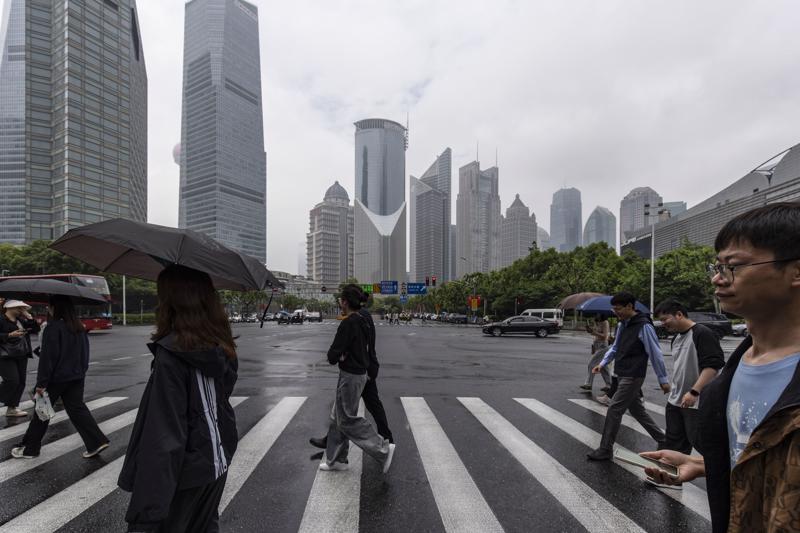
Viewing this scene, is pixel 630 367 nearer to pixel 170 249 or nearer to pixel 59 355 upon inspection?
pixel 170 249

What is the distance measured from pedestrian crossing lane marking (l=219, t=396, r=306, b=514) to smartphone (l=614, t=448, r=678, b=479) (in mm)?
3294

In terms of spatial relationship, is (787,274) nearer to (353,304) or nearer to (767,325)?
(767,325)

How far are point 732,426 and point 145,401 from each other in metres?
2.45

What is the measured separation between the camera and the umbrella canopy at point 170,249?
7.43 ft

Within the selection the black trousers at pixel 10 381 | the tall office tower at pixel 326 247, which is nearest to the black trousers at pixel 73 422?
the black trousers at pixel 10 381

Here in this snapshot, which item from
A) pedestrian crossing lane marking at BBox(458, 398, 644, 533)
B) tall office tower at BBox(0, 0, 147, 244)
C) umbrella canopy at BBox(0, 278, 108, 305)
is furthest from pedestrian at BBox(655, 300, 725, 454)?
tall office tower at BBox(0, 0, 147, 244)

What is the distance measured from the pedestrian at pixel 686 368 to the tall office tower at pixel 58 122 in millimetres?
103482

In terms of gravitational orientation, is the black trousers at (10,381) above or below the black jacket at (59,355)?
below

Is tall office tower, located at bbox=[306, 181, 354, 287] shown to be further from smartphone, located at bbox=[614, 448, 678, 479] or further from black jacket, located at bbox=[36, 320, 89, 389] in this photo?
smartphone, located at bbox=[614, 448, 678, 479]

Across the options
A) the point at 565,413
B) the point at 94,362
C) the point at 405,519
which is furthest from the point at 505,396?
the point at 94,362

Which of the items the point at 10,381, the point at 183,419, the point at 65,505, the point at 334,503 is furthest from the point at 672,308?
the point at 10,381

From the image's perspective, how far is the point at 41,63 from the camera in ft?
296

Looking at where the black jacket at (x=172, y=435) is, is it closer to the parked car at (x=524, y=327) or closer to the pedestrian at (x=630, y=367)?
the pedestrian at (x=630, y=367)

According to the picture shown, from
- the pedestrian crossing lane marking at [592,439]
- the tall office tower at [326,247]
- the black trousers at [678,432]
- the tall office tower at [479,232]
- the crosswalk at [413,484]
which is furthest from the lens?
the tall office tower at [479,232]
